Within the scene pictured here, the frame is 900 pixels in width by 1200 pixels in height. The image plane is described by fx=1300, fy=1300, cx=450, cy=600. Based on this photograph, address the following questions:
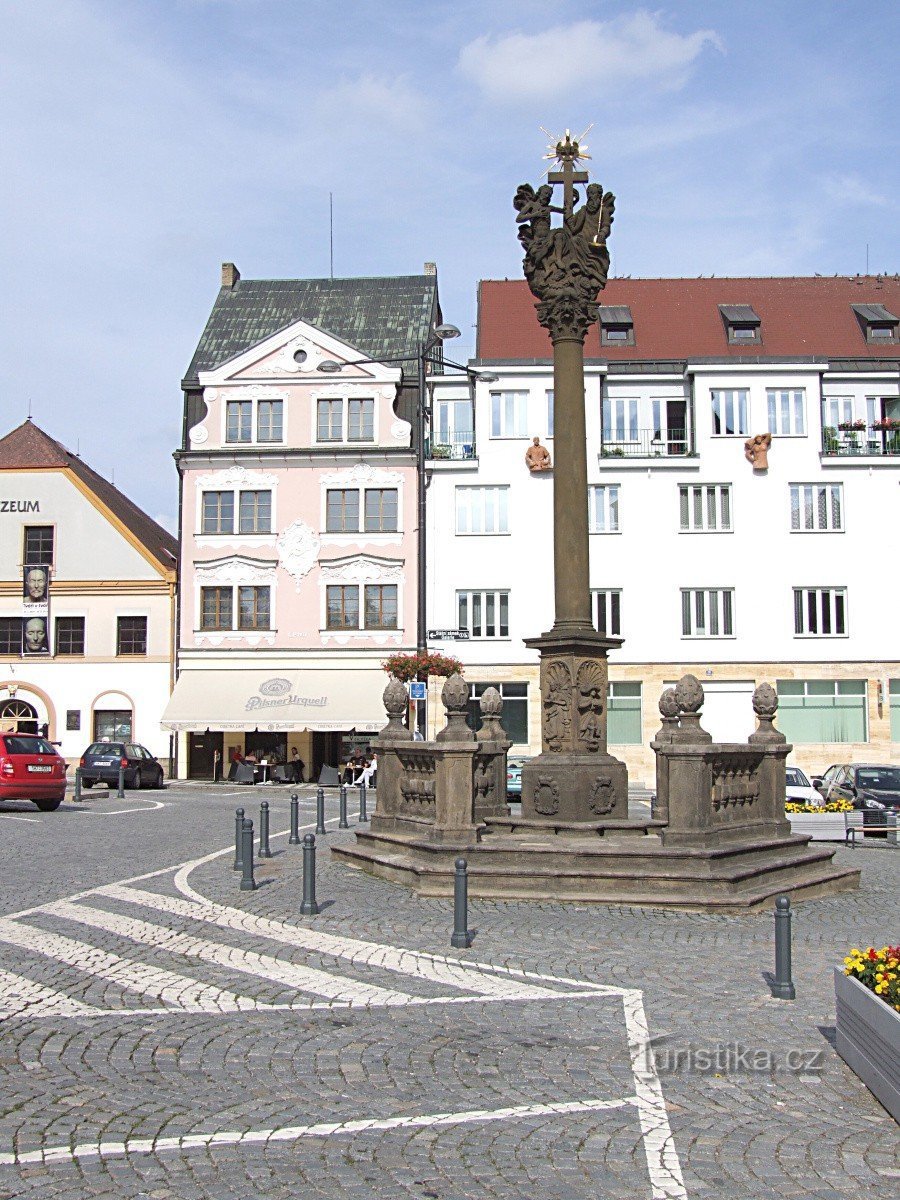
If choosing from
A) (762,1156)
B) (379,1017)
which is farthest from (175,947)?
(762,1156)

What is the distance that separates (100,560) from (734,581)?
2206cm

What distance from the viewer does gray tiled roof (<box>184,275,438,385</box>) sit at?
153 feet

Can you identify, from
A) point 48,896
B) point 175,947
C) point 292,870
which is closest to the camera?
point 175,947

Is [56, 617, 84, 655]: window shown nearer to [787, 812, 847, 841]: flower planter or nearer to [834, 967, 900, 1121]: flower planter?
[787, 812, 847, 841]: flower planter

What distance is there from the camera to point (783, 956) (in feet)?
32.4

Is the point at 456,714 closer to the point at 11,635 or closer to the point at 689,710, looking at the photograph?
the point at 689,710

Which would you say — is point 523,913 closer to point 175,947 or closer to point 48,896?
point 175,947

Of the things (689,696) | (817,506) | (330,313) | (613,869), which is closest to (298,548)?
(330,313)

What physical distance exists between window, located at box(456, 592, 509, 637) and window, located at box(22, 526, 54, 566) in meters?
14.8

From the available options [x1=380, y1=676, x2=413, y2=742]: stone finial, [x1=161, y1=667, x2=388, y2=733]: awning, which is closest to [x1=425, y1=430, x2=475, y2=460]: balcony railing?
[x1=161, y1=667, x2=388, y2=733]: awning

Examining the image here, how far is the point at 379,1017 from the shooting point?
9094 mm

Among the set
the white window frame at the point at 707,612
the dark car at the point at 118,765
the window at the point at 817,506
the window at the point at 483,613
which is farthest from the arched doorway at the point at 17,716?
the window at the point at 817,506

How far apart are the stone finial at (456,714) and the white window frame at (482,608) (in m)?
27.0

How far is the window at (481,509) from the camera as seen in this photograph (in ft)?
144
